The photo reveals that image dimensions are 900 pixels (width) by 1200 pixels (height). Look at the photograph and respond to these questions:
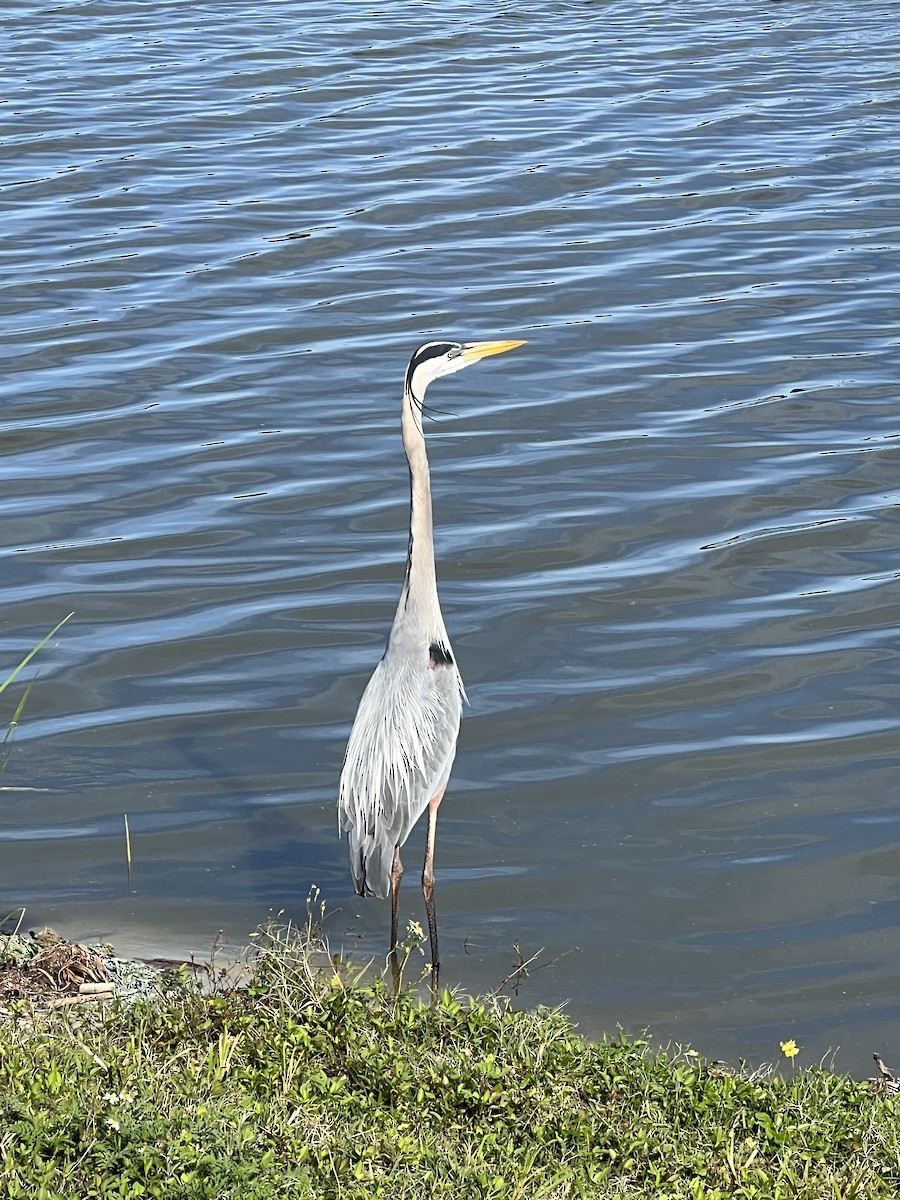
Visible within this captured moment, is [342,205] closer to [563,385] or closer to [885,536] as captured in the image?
[563,385]

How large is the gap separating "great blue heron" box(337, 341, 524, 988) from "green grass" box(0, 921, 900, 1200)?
0.83 m

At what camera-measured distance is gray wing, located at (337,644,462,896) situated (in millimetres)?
5750

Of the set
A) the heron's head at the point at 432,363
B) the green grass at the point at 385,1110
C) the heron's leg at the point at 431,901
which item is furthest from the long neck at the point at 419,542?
the green grass at the point at 385,1110

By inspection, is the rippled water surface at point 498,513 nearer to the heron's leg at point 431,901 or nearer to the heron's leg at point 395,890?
the heron's leg at point 431,901

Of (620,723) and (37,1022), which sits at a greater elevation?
(37,1022)

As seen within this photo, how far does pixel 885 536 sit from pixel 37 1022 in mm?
5621

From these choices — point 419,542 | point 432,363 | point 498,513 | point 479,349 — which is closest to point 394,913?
point 419,542

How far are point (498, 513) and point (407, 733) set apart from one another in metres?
3.58

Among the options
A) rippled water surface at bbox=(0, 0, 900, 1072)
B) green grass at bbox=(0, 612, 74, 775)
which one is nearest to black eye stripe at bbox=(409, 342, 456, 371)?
green grass at bbox=(0, 612, 74, 775)

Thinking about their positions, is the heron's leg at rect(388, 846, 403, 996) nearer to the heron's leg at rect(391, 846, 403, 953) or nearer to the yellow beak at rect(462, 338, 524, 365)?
the heron's leg at rect(391, 846, 403, 953)

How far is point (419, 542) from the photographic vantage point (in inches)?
230

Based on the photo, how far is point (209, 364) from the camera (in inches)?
438

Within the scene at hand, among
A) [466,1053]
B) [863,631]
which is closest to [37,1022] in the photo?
[466,1053]

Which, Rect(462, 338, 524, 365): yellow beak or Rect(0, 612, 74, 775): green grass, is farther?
Rect(462, 338, 524, 365): yellow beak
